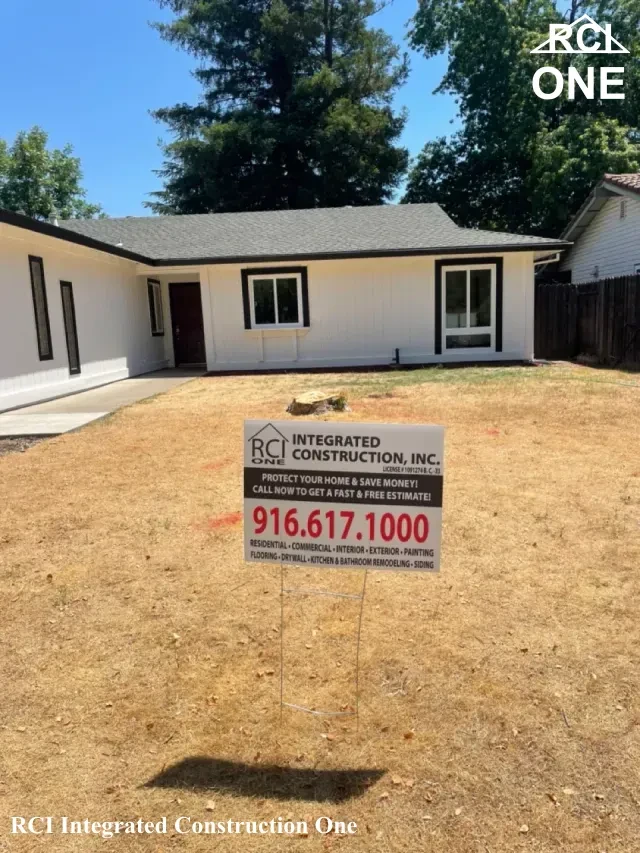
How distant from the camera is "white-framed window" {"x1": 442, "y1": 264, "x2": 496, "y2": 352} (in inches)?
575

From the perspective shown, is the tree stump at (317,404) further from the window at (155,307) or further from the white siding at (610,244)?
the white siding at (610,244)

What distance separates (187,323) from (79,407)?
8.00m

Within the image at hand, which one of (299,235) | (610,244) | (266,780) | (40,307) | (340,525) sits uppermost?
(299,235)

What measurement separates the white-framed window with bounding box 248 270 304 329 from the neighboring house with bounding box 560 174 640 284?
9.46m

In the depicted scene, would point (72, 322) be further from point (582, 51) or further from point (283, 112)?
point (582, 51)

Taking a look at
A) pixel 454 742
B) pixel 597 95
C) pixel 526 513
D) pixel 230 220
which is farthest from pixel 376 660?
pixel 597 95

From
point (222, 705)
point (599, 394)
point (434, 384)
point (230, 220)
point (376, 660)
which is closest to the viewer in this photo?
point (222, 705)

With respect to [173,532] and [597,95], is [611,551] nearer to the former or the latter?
[173,532]

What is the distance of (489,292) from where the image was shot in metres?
14.6

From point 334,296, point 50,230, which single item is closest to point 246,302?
point 334,296

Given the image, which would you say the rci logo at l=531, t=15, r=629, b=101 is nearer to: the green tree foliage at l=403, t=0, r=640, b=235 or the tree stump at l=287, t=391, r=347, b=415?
the green tree foliage at l=403, t=0, r=640, b=235

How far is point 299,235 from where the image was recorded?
1598 cm

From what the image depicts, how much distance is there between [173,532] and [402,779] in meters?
2.63

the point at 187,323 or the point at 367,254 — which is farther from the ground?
the point at 367,254
